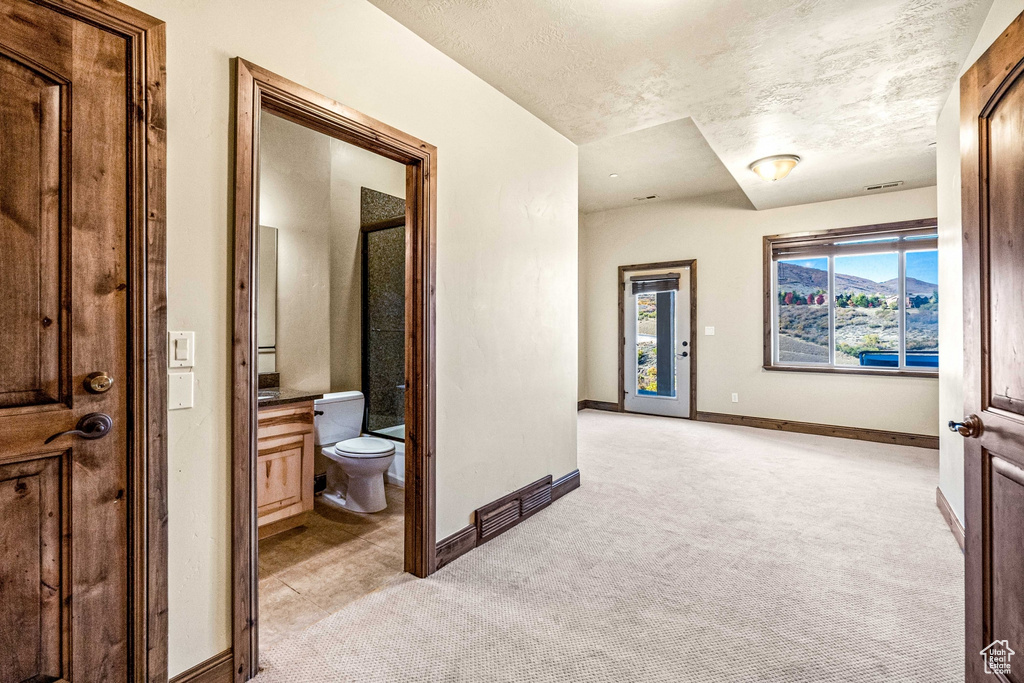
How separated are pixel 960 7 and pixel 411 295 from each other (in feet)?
8.72

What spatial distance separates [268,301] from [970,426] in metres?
3.62

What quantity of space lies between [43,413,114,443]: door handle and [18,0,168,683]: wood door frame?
6cm

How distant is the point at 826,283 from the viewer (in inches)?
213

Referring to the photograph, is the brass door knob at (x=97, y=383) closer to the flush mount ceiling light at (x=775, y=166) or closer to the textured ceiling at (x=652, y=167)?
the textured ceiling at (x=652, y=167)

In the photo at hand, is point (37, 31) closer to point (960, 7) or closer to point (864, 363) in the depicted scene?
point (960, 7)

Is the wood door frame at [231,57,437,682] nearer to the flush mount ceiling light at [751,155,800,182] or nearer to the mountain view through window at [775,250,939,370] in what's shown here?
the flush mount ceiling light at [751,155,800,182]

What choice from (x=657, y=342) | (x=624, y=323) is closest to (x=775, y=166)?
(x=657, y=342)

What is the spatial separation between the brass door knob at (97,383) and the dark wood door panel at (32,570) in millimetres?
183

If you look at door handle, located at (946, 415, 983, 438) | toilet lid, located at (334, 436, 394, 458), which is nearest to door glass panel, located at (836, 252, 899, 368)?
door handle, located at (946, 415, 983, 438)

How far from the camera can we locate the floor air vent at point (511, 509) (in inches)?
104

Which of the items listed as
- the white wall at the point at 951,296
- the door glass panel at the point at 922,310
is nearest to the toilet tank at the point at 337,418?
the white wall at the point at 951,296

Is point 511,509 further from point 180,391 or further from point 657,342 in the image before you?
point 657,342

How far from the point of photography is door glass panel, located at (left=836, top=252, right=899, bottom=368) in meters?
5.08

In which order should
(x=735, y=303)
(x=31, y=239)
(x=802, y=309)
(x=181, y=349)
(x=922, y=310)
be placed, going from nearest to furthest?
(x=31, y=239) → (x=181, y=349) → (x=922, y=310) → (x=802, y=309) → (x=735, y=303)
